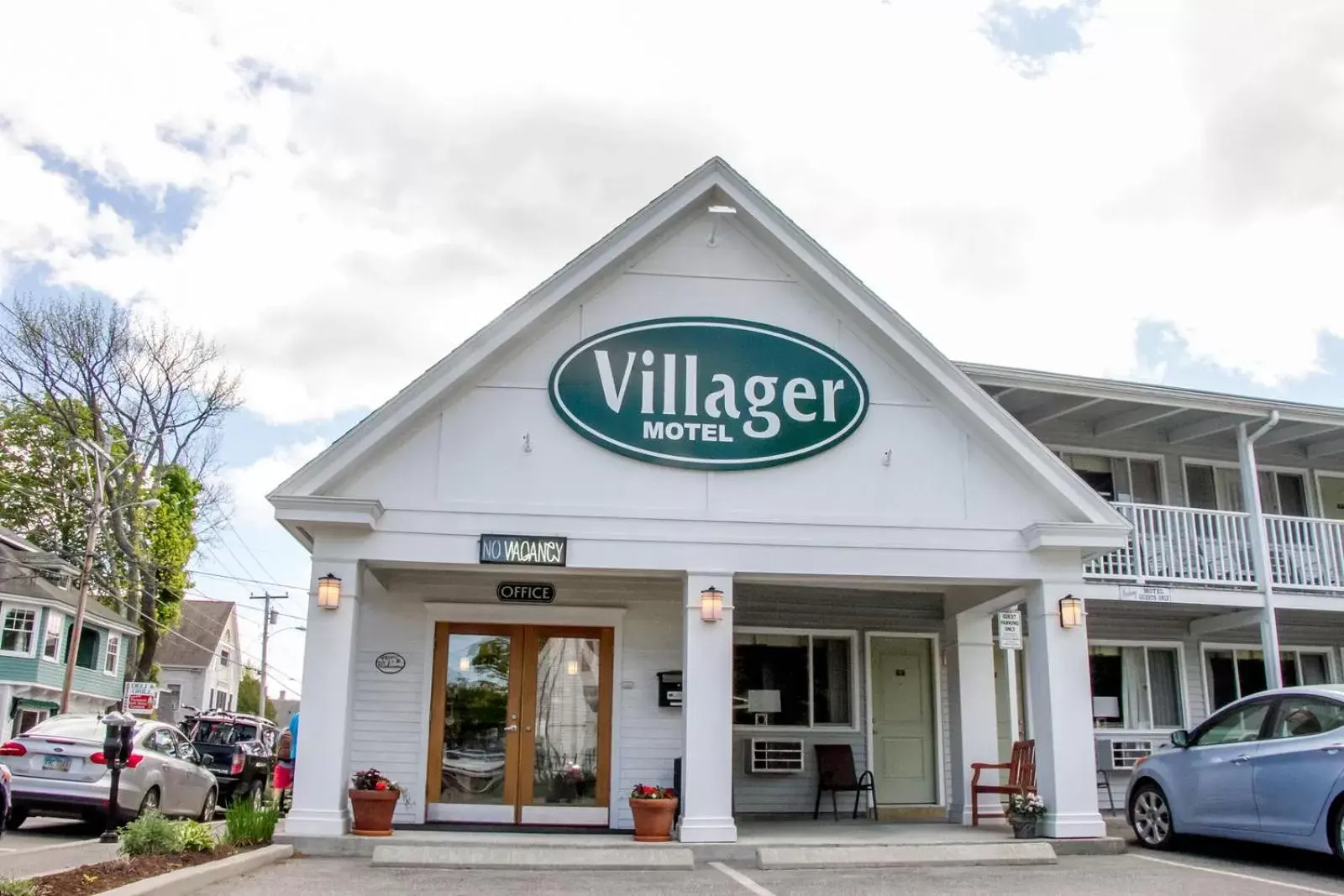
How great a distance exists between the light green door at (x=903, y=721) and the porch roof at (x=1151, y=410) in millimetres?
3702

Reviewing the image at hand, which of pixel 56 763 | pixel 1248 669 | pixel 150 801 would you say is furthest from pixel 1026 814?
pixel 56 763

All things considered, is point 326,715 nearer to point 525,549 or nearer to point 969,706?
point 525,549

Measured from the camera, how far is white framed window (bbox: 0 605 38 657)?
32.3m

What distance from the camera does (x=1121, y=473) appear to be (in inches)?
686

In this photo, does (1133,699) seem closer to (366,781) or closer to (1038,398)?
(1038,398)

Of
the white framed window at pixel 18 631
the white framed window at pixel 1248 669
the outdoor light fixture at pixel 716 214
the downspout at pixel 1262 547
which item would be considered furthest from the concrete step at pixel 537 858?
the white framed window at pixel 18 631

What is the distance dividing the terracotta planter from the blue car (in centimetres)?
755

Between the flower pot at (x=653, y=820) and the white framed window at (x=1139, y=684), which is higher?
the white framed window at (x=1139, y=684)

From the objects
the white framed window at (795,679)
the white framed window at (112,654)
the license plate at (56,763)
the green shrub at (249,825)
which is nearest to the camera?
the green shrub at (249,825)

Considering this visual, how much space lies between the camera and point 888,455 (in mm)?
12164

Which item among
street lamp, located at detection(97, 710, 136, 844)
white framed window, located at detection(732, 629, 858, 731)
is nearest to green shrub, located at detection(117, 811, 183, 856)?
street lamp, located at detection(97, 710, 136, 844)

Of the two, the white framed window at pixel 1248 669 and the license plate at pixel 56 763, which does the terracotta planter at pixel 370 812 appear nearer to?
the license plate at pixel 56 763

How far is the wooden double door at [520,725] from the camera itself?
12594 mm

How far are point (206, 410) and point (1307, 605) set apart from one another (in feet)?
101
